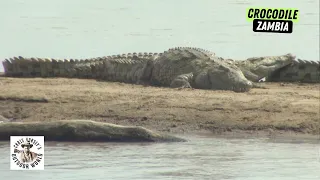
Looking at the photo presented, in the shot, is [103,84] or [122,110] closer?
[122,110]

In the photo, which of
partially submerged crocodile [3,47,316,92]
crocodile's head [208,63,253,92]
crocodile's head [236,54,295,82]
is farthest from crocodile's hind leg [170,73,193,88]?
crocodile's head [236,54,295,82]

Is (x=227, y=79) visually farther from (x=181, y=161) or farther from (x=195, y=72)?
(x=181, y=161)

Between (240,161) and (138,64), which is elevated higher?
(138,64)

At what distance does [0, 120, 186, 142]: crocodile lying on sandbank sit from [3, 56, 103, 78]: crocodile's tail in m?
6.46

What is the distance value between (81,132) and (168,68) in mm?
5736


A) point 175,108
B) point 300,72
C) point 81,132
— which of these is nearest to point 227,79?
point 175,108

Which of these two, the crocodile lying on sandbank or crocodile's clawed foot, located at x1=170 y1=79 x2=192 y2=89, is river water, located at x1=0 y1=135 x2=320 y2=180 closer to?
the crocodile lying on sandbank

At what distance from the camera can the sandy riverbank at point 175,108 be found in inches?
538

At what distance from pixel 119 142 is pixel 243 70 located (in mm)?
6634

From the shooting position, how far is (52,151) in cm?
1144

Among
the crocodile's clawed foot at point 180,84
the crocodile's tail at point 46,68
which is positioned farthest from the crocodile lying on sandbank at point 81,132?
the crocodile's tail at point 46,68

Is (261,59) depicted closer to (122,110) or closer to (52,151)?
(122,110)

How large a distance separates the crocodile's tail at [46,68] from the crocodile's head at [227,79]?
118 inches

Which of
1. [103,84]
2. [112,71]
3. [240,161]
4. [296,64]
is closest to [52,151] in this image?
[240,161]
